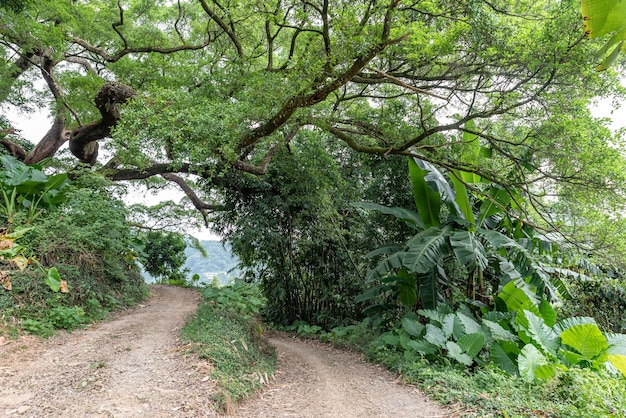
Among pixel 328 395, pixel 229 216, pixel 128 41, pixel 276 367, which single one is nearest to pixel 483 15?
pixel 328 395

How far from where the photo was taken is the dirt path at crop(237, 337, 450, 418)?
13.2ft

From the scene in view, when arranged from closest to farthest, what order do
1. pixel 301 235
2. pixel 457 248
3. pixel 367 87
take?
pixel 457 248, pixel 367 87, pixel 301 235

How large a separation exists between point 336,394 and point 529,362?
2.40 meters

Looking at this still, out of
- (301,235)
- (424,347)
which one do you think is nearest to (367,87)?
(301,235)

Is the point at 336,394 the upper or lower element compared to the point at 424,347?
lower

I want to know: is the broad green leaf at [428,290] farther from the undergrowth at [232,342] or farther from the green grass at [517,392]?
the undergrowth at [232,342]

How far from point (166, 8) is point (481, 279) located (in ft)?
38.0

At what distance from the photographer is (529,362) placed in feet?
14.3

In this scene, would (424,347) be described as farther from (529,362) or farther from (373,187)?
(373,187)

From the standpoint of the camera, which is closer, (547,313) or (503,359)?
(503,359)

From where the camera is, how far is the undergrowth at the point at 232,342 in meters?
4.14

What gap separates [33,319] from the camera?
518cm

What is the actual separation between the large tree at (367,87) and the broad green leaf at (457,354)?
117 inches

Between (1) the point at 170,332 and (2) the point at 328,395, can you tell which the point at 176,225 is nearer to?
(1) the point at 170,332
